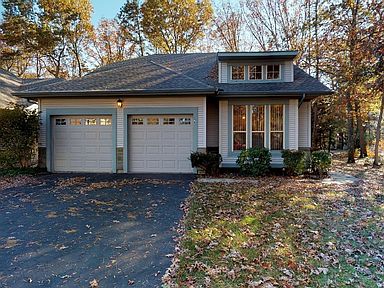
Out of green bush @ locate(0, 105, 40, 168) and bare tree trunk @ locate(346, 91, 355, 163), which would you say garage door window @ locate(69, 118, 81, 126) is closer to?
green bush @ locate(0, 105, 40, 168)

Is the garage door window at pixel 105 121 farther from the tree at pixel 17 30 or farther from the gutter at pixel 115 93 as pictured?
the tree at pixel 17 30

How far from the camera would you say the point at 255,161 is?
10289 millimetres

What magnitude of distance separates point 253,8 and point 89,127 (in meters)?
16.3

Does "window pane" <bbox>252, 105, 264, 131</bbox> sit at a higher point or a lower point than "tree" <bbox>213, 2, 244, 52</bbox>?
lower

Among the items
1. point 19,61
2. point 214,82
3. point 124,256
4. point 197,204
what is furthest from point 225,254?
point 19,61

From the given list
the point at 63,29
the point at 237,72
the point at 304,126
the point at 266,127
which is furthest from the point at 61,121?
the point at 63,29

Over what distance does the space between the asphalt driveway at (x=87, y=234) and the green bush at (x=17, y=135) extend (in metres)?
2.67

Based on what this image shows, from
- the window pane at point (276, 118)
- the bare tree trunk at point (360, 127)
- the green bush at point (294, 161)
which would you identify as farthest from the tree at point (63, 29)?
the bare tree trunk at point (360, 127)

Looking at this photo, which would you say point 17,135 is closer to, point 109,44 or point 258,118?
point 258,118

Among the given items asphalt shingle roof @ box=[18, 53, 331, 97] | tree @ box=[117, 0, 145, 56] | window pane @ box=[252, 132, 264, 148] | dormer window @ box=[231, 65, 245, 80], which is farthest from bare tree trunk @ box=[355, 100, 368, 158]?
tree @ box=[117, 0, 145, 56]

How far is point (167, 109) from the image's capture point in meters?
10.7

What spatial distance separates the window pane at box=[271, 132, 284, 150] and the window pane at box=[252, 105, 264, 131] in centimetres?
52

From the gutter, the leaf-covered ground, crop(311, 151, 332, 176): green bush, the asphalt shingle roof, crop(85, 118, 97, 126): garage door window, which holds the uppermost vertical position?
the asphalt shingle roof

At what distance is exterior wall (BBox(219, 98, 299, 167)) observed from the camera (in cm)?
1102
